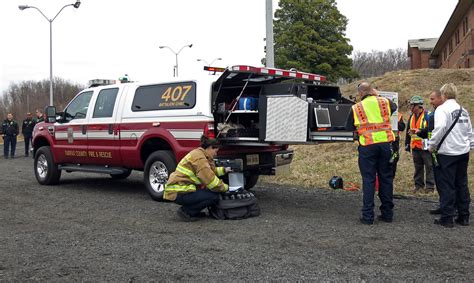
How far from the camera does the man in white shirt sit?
646 centimetres

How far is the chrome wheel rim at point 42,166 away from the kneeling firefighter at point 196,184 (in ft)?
16.9

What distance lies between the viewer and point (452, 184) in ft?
21.3

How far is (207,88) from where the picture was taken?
8.27 metres

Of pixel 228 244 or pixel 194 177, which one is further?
pixel 194 177

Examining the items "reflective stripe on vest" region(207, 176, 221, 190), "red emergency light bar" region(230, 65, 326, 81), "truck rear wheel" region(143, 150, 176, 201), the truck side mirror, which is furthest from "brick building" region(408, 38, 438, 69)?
"reflective stripe on vest" region(207, 176, 221, 190)

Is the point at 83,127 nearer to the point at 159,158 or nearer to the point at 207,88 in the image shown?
the point at 159,158

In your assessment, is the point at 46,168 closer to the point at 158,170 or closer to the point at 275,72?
the point at 158,170

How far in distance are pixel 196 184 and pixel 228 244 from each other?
1.62 metres

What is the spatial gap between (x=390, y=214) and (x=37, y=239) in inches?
176

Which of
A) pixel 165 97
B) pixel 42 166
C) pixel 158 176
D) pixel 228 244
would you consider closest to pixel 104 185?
pixel 42 166

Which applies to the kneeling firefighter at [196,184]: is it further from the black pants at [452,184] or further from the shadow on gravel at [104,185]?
the shadow on gravel at [104,185]

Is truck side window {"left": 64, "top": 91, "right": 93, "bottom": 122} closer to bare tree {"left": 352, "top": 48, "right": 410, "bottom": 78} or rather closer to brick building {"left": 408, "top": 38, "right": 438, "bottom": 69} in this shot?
brick building {"left": 408, "top": 38, "right": 438, "bottom": 69}

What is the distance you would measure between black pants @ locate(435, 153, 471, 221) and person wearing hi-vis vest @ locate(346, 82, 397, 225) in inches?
25.1

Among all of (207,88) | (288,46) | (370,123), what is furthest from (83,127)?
(288,46)
